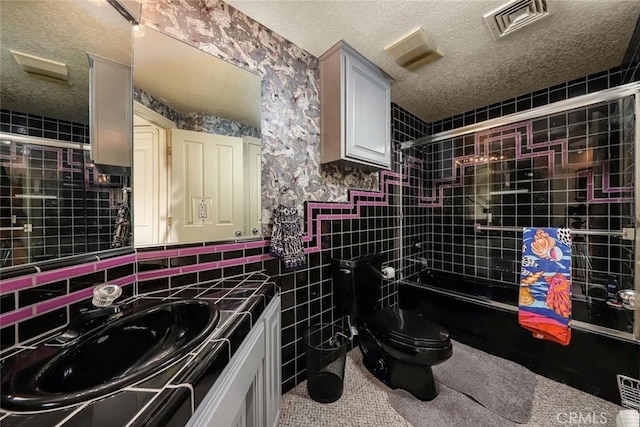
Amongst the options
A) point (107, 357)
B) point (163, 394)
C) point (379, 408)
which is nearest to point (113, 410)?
point (163, 394)

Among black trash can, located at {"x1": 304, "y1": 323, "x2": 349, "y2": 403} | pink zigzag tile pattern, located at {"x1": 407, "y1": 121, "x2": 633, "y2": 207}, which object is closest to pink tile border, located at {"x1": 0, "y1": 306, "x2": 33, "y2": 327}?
black trash can, located at {"x1": 304, "y1": 323, "x2": 349, "y2": 403}

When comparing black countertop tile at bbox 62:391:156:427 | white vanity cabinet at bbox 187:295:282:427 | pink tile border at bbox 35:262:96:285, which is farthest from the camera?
pink tile border at bbox 35:262:96:285

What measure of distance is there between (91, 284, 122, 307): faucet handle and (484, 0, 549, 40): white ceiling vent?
218cm

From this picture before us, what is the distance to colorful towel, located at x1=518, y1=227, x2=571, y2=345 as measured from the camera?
142 cm

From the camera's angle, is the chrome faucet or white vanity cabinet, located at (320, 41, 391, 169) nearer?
the chrome faucet

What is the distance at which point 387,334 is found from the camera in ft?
4.66

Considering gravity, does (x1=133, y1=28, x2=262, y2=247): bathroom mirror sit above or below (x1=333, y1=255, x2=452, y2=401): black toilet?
above

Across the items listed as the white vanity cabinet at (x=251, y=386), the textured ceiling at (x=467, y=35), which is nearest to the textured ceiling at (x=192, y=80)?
the textured ceiling at (x=467, y=35)

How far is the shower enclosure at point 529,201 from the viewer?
5.29 ft

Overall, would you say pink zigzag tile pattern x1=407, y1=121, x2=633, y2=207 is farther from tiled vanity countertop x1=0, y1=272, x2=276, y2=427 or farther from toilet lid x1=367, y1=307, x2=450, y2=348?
tiled vanity countertop x1=0, y1=272, x2=276, y2=427

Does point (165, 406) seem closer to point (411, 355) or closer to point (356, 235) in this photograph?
point (411, 355)

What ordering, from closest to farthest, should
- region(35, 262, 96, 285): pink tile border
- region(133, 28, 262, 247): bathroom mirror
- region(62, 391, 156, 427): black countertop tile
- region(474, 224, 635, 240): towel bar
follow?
region(62, 391, 156, 427): black countertop tile < region(35, 262, 96, 285): pink tile border < region(133, 28, 262, 247): bathroom mirror < region(474, 224, 635, 240): towel bar

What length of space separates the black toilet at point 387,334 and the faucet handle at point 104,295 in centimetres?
123

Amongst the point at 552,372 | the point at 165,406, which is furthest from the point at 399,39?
the point at 552,372
